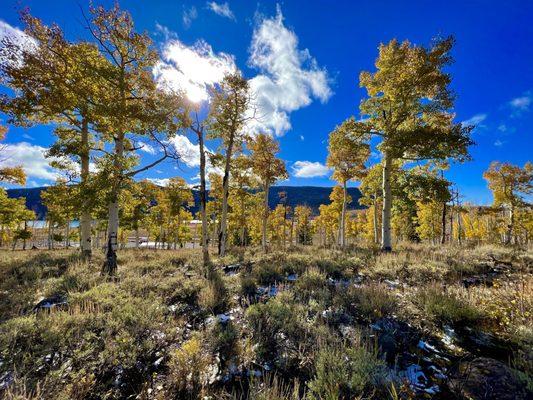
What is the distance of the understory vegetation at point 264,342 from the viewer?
10.7ft

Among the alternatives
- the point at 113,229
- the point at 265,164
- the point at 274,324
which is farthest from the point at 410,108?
the point at 113,229

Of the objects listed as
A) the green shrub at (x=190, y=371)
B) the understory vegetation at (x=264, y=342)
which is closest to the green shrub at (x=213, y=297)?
the understory vegetation at (x=264, y=342)

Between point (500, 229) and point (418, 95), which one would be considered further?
point (500, 229)

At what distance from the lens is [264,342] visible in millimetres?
4367

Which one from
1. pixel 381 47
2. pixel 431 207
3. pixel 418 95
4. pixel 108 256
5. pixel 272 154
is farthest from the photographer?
pixel 431 207

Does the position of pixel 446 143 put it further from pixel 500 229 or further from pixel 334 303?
pixel 500 229

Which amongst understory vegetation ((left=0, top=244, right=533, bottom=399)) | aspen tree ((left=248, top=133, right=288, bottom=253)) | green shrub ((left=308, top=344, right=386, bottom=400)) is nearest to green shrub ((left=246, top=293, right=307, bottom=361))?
understory vegetation ((left=0, top=244, right=533, bottom=399))

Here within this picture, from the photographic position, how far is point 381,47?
14.0m

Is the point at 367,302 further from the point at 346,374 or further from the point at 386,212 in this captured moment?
the point at 386,212

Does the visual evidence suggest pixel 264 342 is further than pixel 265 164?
No

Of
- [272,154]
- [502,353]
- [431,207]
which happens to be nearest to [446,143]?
[502,353]

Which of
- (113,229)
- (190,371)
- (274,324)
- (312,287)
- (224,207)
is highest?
(224,207)

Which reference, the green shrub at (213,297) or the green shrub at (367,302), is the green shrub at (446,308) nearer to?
the green shrub at (367,302)

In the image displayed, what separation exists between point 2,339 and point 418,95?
17.3m
